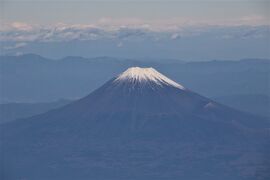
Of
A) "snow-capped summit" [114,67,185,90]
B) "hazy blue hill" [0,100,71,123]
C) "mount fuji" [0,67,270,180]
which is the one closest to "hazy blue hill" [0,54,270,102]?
"hazy blue hill" [0,100,71,123]

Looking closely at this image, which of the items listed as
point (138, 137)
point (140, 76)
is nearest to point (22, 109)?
point (140, 76)

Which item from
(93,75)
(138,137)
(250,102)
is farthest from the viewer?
(93,75)

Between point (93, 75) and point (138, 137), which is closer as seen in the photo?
point (138, 137)

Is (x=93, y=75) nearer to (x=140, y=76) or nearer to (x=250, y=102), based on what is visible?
(x=250, y=102)

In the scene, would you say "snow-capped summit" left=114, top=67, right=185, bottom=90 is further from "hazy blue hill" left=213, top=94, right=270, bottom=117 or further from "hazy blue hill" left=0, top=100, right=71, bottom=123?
"hazy blue hill" left=0, top=100, right=71, bottom=123

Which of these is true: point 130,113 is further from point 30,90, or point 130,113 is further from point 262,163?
point 30,90

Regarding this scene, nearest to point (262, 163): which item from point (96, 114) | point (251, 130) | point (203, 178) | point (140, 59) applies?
point (203, 178)
